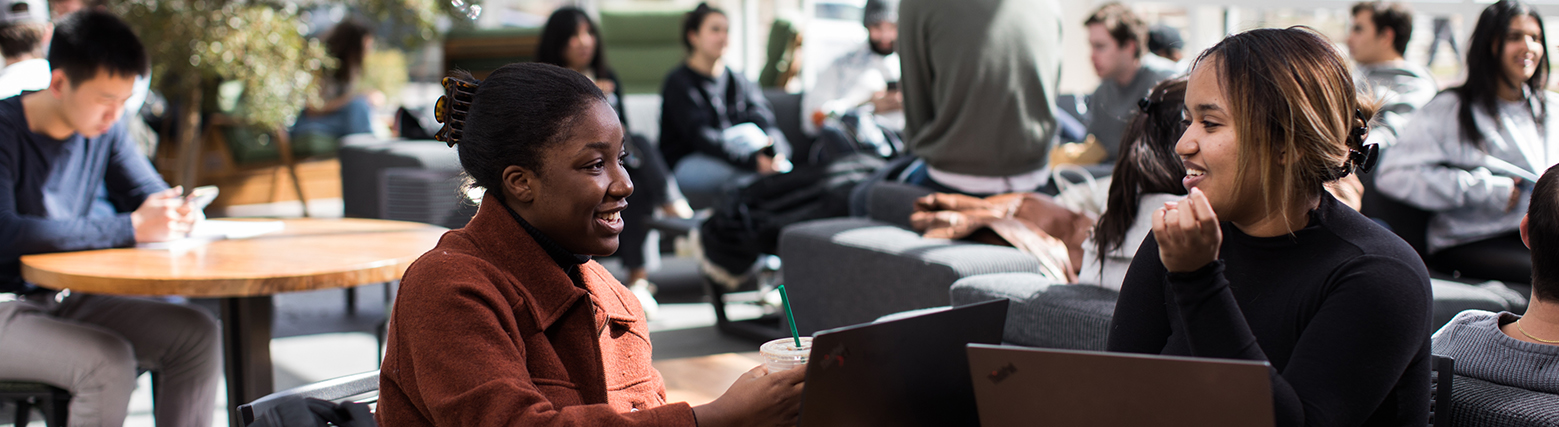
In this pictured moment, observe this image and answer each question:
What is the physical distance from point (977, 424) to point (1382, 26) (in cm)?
377

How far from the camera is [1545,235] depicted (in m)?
1.41

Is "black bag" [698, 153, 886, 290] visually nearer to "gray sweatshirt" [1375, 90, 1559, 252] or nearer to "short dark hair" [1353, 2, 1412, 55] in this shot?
"gray sweatshirt" [1375, 90, 1559, 252]

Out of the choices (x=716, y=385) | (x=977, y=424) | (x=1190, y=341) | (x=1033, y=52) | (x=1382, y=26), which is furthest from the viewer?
(x=1382, y=26)

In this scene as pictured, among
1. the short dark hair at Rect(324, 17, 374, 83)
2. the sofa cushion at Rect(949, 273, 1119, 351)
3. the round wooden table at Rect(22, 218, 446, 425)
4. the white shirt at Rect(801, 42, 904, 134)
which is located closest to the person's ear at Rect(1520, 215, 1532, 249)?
the sofa cushion at Rect(949, 273, 1119, 351)

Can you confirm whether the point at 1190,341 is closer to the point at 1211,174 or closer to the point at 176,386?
the point at 1211,174

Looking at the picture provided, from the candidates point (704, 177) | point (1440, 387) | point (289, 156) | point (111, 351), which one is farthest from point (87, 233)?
point (289, 156)

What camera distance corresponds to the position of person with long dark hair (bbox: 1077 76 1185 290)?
6.25 feet

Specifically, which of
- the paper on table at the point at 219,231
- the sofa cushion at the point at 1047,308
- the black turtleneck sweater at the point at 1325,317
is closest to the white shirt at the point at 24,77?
the paper on table at the point at 219,231

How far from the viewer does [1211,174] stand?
1.15m

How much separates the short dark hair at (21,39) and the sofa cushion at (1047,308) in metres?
2.58

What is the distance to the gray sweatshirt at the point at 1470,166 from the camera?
2959 mm

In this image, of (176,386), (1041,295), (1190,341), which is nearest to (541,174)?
(1190,341)

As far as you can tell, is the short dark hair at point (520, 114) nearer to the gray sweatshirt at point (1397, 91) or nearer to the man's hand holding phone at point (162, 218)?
the man's hand holding phone at point (162, 218)

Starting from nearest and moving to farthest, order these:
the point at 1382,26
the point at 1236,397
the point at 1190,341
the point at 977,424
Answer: the point at 1236,397, the point at 1190,341, the point at 977,424, the point at 1382,26
